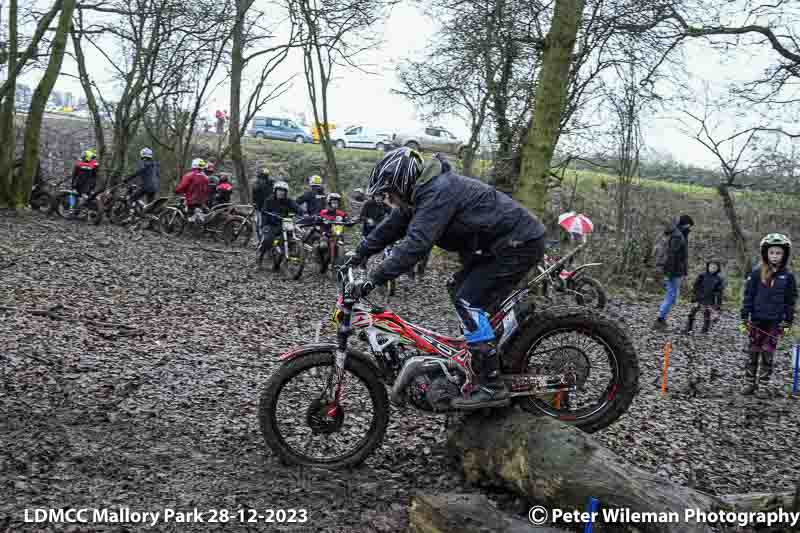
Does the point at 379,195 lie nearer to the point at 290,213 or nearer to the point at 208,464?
the point at 208,464

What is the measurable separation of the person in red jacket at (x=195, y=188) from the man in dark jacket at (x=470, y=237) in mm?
14923

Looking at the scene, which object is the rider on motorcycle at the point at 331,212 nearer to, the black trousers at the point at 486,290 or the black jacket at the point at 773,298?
the black jacket at the point at 773,298

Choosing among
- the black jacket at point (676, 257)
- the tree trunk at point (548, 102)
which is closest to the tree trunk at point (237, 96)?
the black jacket at point (676, 257)

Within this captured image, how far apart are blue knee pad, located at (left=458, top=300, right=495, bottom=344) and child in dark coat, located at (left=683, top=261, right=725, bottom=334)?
9963mm

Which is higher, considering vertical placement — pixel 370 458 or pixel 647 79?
pixel 647 79

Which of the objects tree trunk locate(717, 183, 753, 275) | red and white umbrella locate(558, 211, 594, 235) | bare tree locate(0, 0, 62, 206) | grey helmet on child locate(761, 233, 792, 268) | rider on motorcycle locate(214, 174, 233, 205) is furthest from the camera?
tree trunk locate(717, 183, 753, 275)

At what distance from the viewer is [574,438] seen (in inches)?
162

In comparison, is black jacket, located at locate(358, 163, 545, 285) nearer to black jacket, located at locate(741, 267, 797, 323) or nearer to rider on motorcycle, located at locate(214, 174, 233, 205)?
black jacket, located at locate(741, 267, 797, 323)

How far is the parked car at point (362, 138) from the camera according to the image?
1540 inches

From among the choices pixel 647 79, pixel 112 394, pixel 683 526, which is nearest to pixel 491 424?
pixel 683 526

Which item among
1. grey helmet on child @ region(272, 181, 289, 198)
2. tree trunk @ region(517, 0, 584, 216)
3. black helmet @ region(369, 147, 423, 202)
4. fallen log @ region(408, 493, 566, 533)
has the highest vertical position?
tree trunk @ region(517, 0, 584, 216)

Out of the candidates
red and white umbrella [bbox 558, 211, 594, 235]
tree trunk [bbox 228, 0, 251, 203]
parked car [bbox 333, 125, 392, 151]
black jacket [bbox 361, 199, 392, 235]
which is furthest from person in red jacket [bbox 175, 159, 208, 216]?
parked car [bbox 333, 125, 392, 151]

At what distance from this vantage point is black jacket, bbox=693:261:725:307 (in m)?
13.3

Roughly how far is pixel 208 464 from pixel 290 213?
11.1m
